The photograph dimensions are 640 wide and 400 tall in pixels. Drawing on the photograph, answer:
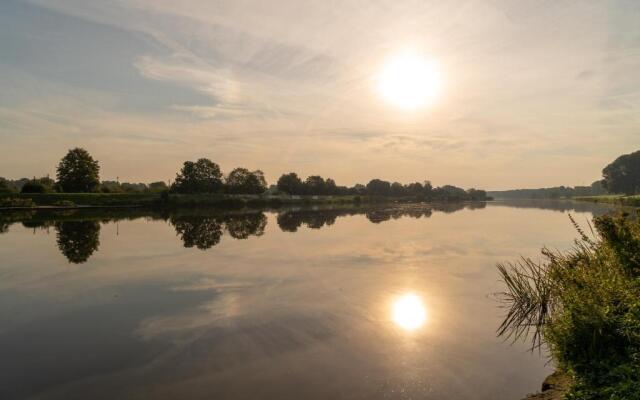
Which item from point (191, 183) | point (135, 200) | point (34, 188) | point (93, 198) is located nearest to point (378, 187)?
point (191, 183)

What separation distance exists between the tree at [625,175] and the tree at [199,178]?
15103cm

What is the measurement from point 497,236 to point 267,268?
28.6 m

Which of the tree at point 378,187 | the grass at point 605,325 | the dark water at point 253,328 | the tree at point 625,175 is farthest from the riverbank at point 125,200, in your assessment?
the tree at point 625,175

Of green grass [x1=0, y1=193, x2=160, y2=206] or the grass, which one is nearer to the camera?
the grass

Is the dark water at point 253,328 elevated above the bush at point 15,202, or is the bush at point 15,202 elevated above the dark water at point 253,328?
the bush at point 15,202

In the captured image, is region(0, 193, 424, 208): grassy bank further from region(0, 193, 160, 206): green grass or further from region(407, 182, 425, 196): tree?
region(407, 182, 425, 196): tree

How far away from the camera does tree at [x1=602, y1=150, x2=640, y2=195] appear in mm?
133875

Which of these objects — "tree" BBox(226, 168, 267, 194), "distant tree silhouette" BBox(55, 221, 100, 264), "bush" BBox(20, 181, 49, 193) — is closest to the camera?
"distant tree silhouette" BBox(55, 221, 100, 264)

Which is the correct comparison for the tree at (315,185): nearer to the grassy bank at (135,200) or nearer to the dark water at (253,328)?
the grassy bank at (135,200)

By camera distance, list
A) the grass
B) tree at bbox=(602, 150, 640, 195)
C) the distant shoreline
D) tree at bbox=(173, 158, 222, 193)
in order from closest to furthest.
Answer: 1. the grass
2. the distant shoreline
3. tree at bbox=(173, 158, 222, 193)
4. tree at bbox=(602, 150, 640, 195)

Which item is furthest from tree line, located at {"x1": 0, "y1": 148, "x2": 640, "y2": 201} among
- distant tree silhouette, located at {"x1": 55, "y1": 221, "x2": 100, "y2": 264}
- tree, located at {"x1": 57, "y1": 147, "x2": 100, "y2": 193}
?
distant tree silhouette, located at {"x1": 55, "y1": 221, "x2": 100, "y2": 264}

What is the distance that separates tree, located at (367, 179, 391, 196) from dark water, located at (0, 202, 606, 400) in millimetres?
162844

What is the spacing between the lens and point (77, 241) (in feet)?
102

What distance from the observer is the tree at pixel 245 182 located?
12712 centimetres
